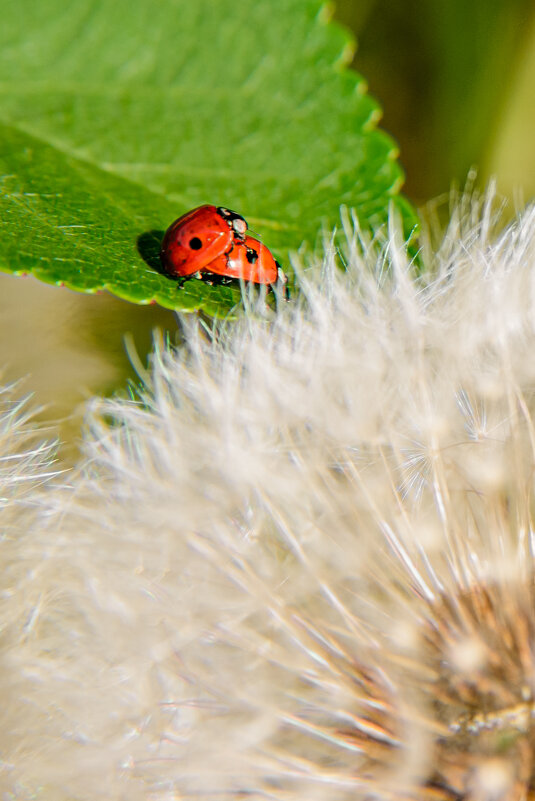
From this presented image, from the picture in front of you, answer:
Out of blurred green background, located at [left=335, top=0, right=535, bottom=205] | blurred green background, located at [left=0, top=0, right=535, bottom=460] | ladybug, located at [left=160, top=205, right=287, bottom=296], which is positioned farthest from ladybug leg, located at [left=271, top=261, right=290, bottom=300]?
blurred green background, located at [left=335, top=0, right=535, bottom=205]

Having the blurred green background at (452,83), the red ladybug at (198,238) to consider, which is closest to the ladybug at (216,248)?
the red ladybug at (198,238)

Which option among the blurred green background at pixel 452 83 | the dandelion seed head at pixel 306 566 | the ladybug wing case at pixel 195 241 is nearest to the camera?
the dandelion seed head at pixel 306 566

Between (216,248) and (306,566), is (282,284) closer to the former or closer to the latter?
(216,248)

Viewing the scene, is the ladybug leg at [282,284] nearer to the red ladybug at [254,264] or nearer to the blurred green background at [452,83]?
the red ladybug at [254,264]

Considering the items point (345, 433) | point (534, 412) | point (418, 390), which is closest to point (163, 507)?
point (345, 433)

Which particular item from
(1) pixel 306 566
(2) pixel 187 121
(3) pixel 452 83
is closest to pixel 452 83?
(3) pixel 452 83

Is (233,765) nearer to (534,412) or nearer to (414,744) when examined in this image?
(414,744)

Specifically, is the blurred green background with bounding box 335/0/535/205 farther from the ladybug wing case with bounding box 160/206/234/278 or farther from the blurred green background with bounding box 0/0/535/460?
the ladybug wing case with bounding box 160/206/234/278

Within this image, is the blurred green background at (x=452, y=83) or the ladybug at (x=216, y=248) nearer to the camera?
the ladybug at (x=216, y=248)
